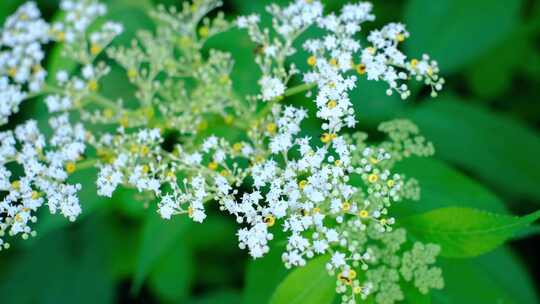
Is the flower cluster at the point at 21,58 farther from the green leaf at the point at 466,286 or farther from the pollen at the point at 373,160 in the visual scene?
the green leaf at the point at 466,286

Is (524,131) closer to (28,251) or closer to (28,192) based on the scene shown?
(28,192)

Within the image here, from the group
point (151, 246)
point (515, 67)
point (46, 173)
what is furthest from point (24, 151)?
point (515, 67)

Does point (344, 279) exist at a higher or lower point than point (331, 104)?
lower

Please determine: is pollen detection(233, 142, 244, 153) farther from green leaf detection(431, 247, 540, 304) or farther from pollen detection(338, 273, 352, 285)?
green leaf detection(431, 247, 540, 304)

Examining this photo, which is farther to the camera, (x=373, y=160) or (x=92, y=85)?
(x=92, y=85)

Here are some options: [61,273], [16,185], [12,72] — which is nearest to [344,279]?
[16,185]

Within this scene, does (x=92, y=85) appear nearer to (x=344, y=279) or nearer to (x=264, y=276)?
(x=264, y=276)

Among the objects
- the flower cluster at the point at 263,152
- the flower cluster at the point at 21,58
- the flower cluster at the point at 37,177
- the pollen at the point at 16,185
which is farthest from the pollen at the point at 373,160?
the flower cluster at the point at 21,58
